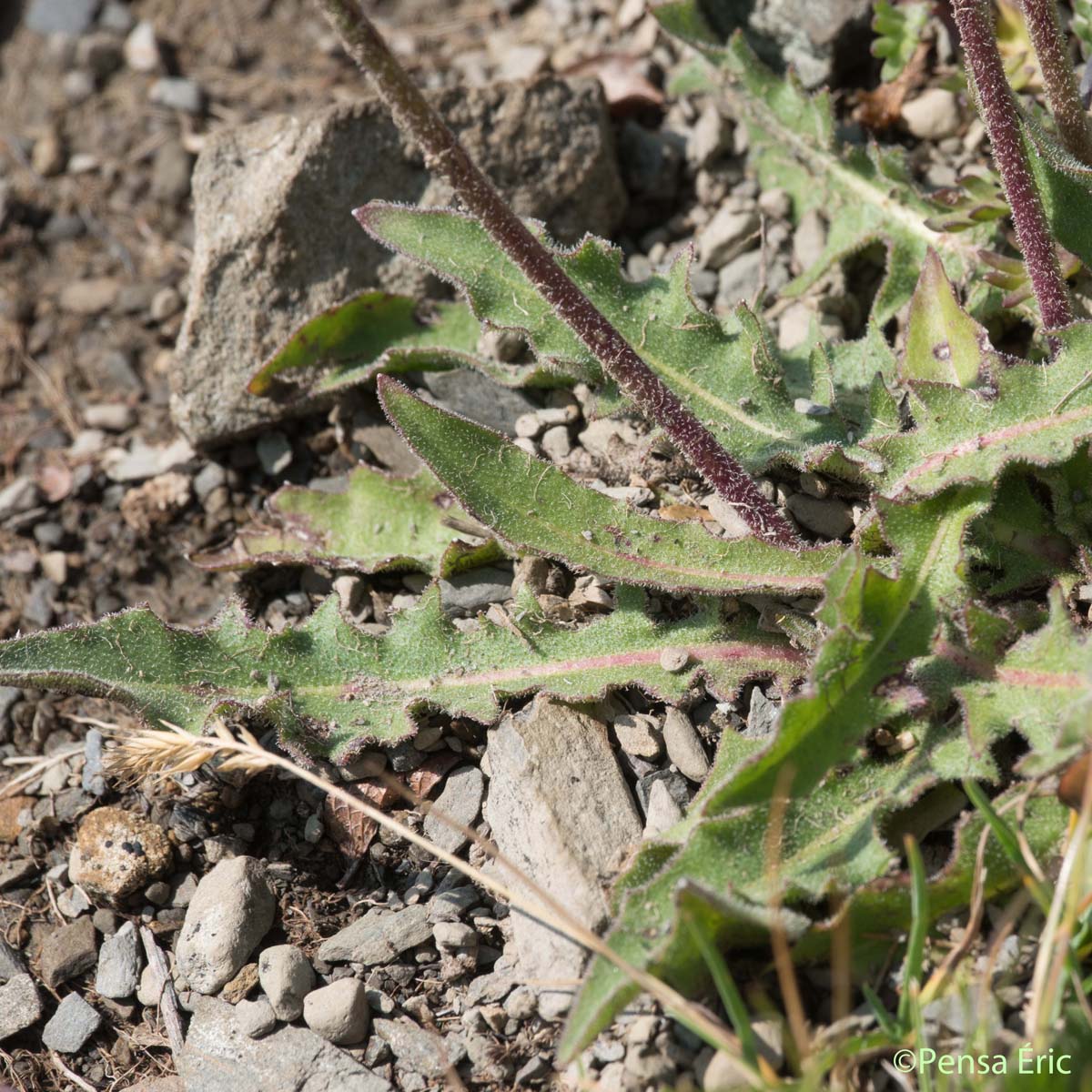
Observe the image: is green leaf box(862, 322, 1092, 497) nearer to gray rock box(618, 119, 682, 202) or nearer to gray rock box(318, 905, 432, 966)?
gray rock box(318, 905, 432, 966)

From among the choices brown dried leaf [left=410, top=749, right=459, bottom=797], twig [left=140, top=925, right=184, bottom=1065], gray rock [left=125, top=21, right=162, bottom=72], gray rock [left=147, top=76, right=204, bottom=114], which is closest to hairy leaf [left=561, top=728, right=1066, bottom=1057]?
brown dried leaf [left=410, top=749, right=459, bottom=797]

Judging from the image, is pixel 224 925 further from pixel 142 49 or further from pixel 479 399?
pixel 142 49

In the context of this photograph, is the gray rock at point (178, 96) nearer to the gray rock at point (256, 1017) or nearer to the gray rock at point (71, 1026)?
the gray rock at point (71, 1026)

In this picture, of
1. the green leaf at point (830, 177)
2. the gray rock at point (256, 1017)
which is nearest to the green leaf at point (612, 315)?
the green leaf at point (830, 177)

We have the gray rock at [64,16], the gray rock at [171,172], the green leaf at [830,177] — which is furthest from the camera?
the gray rock at [64,16]

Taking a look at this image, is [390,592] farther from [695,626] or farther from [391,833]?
[695,626]

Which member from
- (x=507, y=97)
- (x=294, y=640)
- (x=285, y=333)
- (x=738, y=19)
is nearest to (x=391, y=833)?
(x=294, y=640)

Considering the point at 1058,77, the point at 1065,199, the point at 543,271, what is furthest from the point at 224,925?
the point at 1058,77
